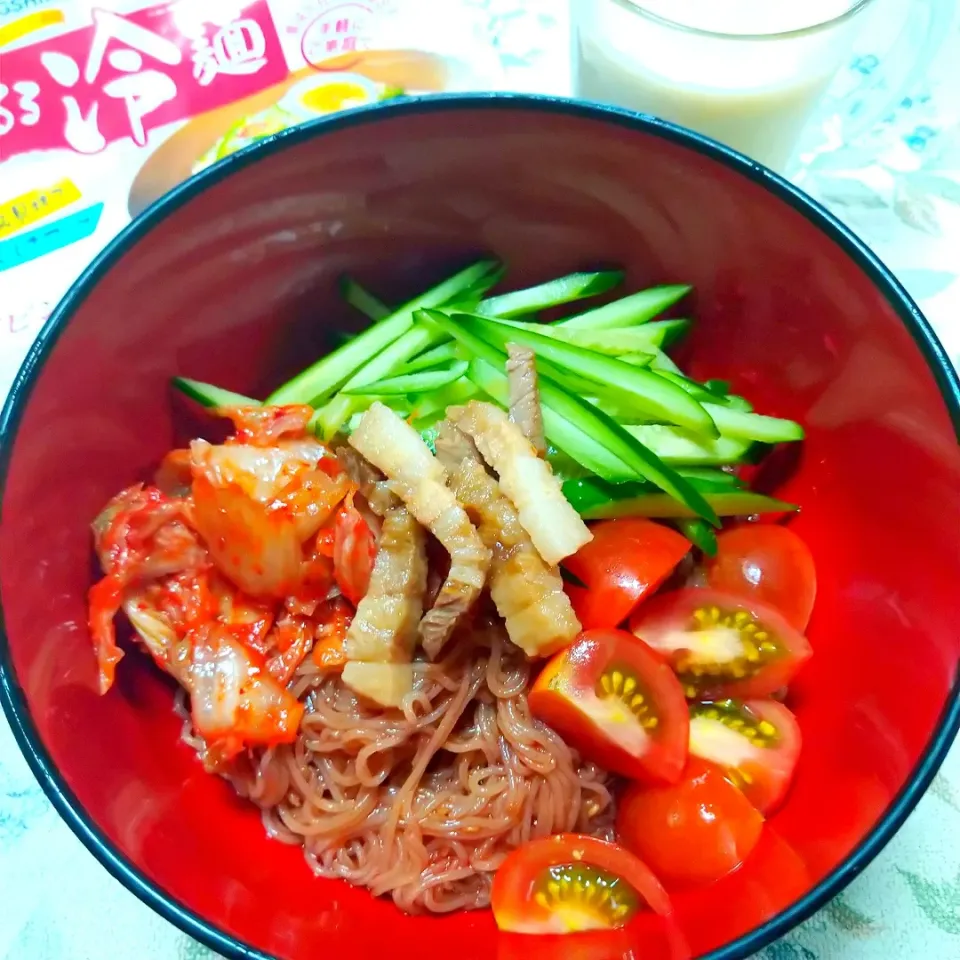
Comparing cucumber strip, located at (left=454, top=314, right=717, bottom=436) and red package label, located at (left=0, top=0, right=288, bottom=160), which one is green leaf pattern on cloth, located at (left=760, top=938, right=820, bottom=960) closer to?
cucumber strip, located at (left=454, top=314, right=717, bottom=436)

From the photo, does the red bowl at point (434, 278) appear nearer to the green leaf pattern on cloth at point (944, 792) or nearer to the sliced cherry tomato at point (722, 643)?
the sliced cherry tomato at point (722, 643)

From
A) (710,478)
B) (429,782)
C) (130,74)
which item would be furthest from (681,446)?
(130,74)

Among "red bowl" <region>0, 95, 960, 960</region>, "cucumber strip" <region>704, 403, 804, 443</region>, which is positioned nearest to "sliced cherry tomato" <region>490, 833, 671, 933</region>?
"red bowl" <region>0, 95, 960, 960</region>

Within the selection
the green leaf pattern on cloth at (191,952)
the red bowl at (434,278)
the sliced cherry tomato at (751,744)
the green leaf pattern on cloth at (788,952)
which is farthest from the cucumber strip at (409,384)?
the green leaf pattern on cloth at (788,952)

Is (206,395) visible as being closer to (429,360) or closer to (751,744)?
(429,360)

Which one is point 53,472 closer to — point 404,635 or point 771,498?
point 404,635
